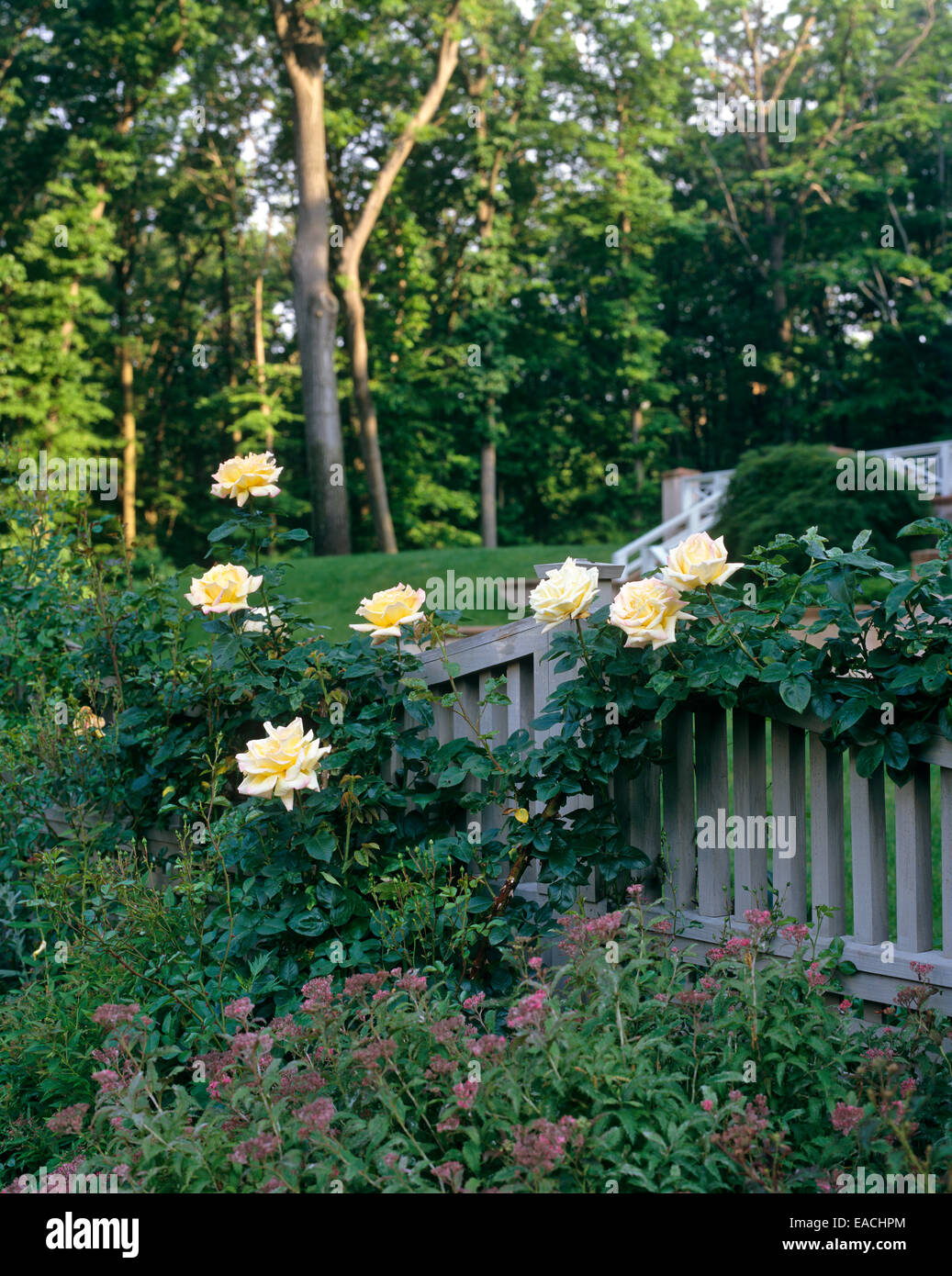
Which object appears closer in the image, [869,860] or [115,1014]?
[115,1014]

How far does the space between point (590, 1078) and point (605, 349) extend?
79.0 feet

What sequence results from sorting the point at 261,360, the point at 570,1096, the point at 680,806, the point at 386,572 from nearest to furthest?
the point at 570,1096, the point at 680,806, the point at 386,572, the point at 261,360

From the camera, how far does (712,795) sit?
3133 millimetres

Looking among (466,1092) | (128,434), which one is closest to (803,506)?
(466,1092)

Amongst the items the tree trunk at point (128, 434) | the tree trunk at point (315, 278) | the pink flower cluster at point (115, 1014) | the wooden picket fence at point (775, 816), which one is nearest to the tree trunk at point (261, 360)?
the tree trunk at point (128, 434)

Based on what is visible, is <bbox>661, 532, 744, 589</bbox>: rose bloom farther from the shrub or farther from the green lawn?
the green lawn

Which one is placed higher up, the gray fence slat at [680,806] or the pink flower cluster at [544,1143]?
the gray fence slat at [680,806]

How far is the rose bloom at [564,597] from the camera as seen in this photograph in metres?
2.91

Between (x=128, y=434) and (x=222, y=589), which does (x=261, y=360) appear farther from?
(x=222, y=589)

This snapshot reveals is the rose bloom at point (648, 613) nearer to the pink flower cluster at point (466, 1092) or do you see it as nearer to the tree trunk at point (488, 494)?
the pink flower cluster at point (466, 1092)

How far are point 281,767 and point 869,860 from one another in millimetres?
1638

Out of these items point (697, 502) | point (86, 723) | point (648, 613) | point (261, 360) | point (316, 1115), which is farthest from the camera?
point (261, 360)

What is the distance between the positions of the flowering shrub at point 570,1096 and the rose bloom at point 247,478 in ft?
5.72

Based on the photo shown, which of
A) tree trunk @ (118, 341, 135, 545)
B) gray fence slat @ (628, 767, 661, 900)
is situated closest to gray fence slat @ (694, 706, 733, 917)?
gray fence slat @ (628, 767, 661, 900)
